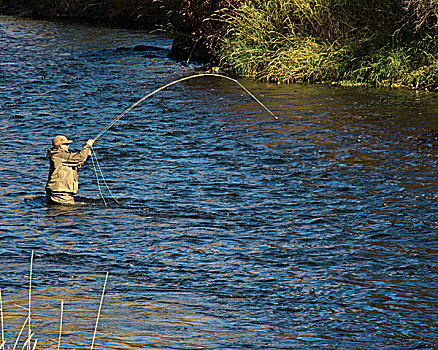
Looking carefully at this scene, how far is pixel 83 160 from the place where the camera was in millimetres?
8422

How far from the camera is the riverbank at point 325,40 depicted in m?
15.6

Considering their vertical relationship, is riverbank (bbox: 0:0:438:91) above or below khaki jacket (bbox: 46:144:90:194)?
above

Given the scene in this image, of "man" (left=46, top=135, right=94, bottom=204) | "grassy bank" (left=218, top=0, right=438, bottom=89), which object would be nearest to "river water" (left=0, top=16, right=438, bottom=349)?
"man" (left=46, top=135, right=94, bottom=204)

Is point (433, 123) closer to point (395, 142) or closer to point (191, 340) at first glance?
point (395, 142)

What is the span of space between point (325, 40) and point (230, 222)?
975 cm

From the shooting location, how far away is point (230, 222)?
324 inches

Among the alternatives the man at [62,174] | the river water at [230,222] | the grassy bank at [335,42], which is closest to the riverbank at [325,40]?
the grassy bank at [335,42]

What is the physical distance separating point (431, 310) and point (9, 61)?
54.9 feet

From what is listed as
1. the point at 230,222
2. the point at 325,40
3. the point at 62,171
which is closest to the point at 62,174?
the point at 62,171

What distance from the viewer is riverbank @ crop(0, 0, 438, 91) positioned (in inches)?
615

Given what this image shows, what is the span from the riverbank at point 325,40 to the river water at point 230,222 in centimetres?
80

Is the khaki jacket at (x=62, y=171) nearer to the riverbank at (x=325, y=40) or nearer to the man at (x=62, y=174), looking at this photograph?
the man at (x=62, y=174)

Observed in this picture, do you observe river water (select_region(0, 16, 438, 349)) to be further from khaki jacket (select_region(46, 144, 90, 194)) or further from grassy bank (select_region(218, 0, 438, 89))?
grassy bank (select_region(218, 0, 438, 89))

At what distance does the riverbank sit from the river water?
802 mm
